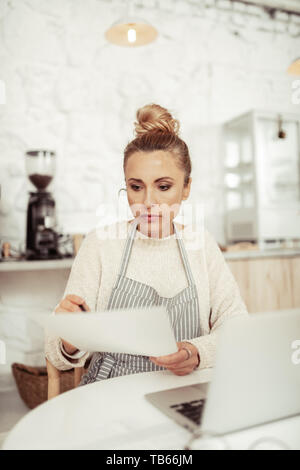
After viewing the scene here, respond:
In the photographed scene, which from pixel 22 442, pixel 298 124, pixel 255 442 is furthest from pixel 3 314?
pixel 298 124

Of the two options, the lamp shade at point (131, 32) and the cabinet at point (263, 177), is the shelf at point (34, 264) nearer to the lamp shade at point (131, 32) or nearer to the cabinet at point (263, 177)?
the lamp shade at point (131, 32)

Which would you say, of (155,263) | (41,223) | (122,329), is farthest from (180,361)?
(41,223)

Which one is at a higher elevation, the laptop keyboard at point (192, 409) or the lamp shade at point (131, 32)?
the lamp shade at point (131, 32)

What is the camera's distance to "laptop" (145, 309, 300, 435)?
50 centimetres

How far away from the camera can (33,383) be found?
75.0 inches

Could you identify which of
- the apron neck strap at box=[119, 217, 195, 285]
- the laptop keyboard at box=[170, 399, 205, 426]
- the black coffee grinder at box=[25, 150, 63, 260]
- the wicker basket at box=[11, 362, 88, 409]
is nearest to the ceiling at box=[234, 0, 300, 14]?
the black coffee grinder at box=[25, 150, 63, 260]

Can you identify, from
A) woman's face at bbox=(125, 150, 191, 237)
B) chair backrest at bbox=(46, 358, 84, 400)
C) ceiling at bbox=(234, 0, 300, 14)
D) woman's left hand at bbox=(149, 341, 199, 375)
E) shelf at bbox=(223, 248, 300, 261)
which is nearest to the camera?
woman's left hand at bbox=(149, 341, 199, 375)

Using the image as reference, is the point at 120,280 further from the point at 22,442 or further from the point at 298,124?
the point at 298,124

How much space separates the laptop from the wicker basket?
4.25 ft

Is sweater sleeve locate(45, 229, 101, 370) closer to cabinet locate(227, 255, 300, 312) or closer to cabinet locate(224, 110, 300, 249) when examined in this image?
cabinet locate(227, 255, 300, 312)

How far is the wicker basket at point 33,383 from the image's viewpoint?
179cm

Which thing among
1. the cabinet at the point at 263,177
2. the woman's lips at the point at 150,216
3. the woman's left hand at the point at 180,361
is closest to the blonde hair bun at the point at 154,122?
the woman's lips at the point at 150,216

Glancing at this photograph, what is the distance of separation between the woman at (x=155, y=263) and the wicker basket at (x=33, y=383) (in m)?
0.74

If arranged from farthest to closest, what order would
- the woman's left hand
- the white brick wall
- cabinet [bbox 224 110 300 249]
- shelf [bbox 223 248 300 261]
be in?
1. cabinet [bbox 224 110 300 249]
2. the white brick wall
3. shelf [bbox 223 248 300 261]
4. the woman's left hand
